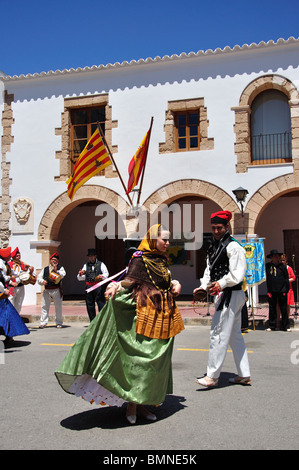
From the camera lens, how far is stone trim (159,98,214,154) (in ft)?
42.8

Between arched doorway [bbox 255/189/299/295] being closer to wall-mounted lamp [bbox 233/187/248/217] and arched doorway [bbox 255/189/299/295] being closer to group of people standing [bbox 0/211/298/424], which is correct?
wall-mounted lamp [bbox 233/187/248/217]

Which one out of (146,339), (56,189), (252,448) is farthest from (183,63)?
(252,448)

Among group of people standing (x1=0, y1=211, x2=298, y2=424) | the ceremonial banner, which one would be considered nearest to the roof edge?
the ceremonial banner

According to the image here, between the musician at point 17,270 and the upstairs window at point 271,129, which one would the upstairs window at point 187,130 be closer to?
the upstairs window at point 271,129

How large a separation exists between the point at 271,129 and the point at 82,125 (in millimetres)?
5721

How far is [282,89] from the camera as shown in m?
12.6

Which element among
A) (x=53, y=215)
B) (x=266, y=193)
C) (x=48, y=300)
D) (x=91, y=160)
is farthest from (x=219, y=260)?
(x=53, y=215)

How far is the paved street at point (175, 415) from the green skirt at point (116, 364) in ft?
0.89

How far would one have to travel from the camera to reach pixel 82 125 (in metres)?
14.3

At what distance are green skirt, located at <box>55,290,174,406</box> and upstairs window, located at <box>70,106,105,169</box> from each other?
1097 centimetres

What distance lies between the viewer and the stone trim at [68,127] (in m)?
13.8

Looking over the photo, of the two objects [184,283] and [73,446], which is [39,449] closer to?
[73,446]

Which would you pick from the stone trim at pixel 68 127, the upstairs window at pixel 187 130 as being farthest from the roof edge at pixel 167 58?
the upstairs window at pixel 187 130

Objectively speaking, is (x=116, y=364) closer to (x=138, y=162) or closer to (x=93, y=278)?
(x=93, y=278)
